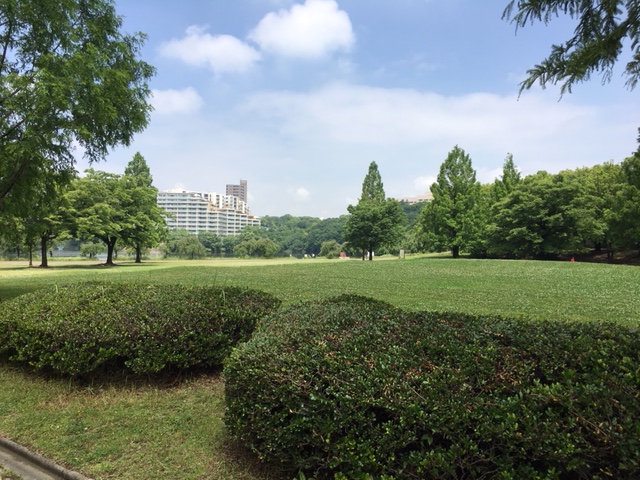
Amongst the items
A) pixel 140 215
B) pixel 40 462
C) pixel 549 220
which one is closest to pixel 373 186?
pixel 549 220

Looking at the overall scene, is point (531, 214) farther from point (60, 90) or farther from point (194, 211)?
point (194, 211)

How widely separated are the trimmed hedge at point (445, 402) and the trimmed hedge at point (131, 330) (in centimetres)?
137

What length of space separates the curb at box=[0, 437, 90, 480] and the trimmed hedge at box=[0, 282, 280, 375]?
0.77 metres

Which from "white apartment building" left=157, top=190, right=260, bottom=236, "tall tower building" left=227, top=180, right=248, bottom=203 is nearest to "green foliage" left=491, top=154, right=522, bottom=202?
"white apartment building" left=157, top=190, right=260, bottom=236

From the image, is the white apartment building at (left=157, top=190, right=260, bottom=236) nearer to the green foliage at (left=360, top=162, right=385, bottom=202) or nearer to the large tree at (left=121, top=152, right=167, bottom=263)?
the green foliage at (left=360, top=162, right=385, bottom=202)

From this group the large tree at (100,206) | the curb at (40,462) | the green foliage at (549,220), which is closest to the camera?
the curb at (40,462)

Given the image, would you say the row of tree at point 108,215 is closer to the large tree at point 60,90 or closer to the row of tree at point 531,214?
the large tree at point 60,90

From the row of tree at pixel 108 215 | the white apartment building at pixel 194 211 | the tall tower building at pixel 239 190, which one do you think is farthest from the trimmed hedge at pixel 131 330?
the tall tower building at pixel 239 190

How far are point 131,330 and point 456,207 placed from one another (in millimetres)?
34660

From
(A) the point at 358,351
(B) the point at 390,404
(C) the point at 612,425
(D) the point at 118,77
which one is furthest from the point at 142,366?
Result: (D) the point at 118,77

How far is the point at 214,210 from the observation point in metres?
130

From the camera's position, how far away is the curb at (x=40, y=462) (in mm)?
2375

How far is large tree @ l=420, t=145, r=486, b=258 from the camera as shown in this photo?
34.7m

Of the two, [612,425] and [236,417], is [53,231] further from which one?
[612,425]
